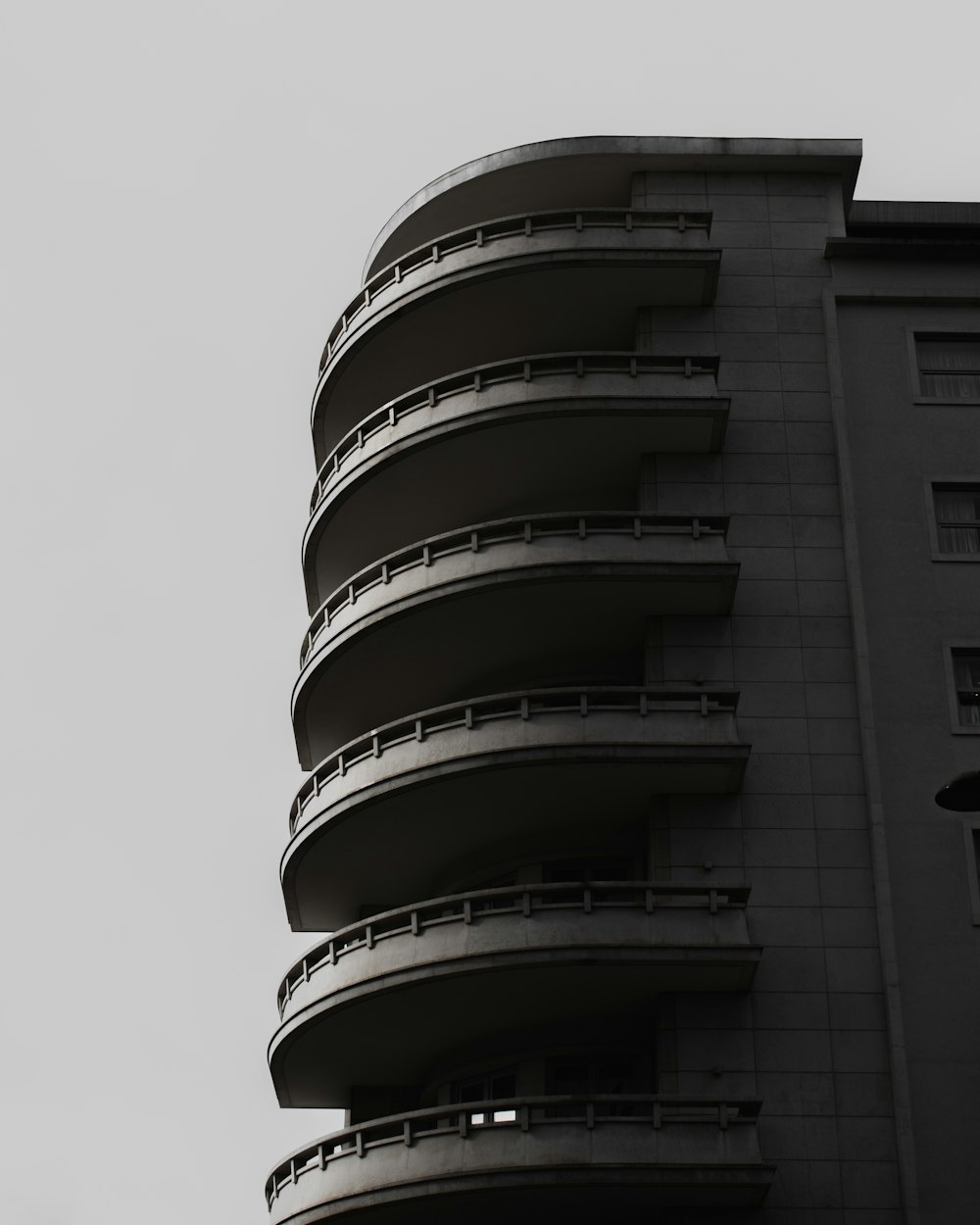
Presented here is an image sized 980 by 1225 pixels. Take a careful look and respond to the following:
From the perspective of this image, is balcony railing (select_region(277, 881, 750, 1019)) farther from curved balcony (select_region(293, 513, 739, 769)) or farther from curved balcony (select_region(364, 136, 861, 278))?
curved balcony (select_region(364, 136, 861, 278))

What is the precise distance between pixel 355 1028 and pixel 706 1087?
6.75 metres

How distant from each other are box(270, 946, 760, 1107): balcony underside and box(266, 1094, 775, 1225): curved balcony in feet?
6.43

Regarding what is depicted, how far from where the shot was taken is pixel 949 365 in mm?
33469

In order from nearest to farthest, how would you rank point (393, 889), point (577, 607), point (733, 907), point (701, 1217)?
1. point (701, 1217)
2. point (733, 907)
3. point (577, 607)
4. point (393, 889)

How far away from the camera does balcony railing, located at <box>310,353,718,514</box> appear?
32.7 meters

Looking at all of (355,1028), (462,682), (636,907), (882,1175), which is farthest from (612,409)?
(882,1175)

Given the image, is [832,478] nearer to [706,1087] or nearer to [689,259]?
[689,259]

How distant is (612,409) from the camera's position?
31891mm

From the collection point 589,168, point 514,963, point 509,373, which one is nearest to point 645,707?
point 514,963

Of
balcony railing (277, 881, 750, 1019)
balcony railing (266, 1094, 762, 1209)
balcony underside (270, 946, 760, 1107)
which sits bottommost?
balcony railing (266, 1094, 762, 1209)

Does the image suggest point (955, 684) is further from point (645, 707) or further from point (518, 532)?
point (518, 532)

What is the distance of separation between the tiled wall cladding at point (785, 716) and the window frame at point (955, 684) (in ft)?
5.55

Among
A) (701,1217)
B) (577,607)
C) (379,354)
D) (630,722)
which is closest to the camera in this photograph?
(701,1217)

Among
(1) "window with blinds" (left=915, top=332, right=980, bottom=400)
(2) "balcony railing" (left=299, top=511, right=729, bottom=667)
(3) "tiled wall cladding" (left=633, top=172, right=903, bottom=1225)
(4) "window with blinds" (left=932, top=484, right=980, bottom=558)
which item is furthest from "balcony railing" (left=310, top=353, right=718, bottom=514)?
(4) "window with blinds" (left=932, top=484, right=980, bottom=558)
